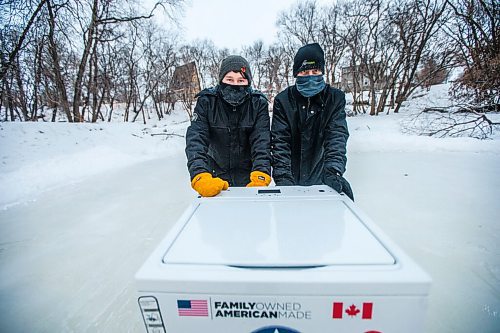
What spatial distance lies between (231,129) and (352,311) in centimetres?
110

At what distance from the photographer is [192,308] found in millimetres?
514

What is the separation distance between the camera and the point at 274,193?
0.96 meters

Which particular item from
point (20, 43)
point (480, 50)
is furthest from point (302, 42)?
point (20, 43)

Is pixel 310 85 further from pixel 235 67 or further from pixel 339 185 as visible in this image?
pixel 339 185

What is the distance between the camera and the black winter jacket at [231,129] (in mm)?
1338

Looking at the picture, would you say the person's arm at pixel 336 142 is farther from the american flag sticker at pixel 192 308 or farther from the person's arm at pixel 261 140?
the american flag sticker at pixel 192 308

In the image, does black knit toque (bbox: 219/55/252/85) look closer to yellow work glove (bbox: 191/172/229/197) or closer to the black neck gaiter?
the black neck gaiter

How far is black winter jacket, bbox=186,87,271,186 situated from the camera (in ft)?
4.39

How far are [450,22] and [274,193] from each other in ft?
35.6

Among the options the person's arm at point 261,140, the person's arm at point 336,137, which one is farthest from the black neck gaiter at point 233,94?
the person's arm at point 336,137

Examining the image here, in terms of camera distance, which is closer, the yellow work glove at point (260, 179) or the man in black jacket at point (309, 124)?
the yellow work glove at point (260, 179)

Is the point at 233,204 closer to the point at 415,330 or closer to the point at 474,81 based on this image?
the point at 415,330

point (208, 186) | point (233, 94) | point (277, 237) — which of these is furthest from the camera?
point (233, 94)

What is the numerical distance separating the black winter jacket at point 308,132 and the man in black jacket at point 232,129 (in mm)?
81
